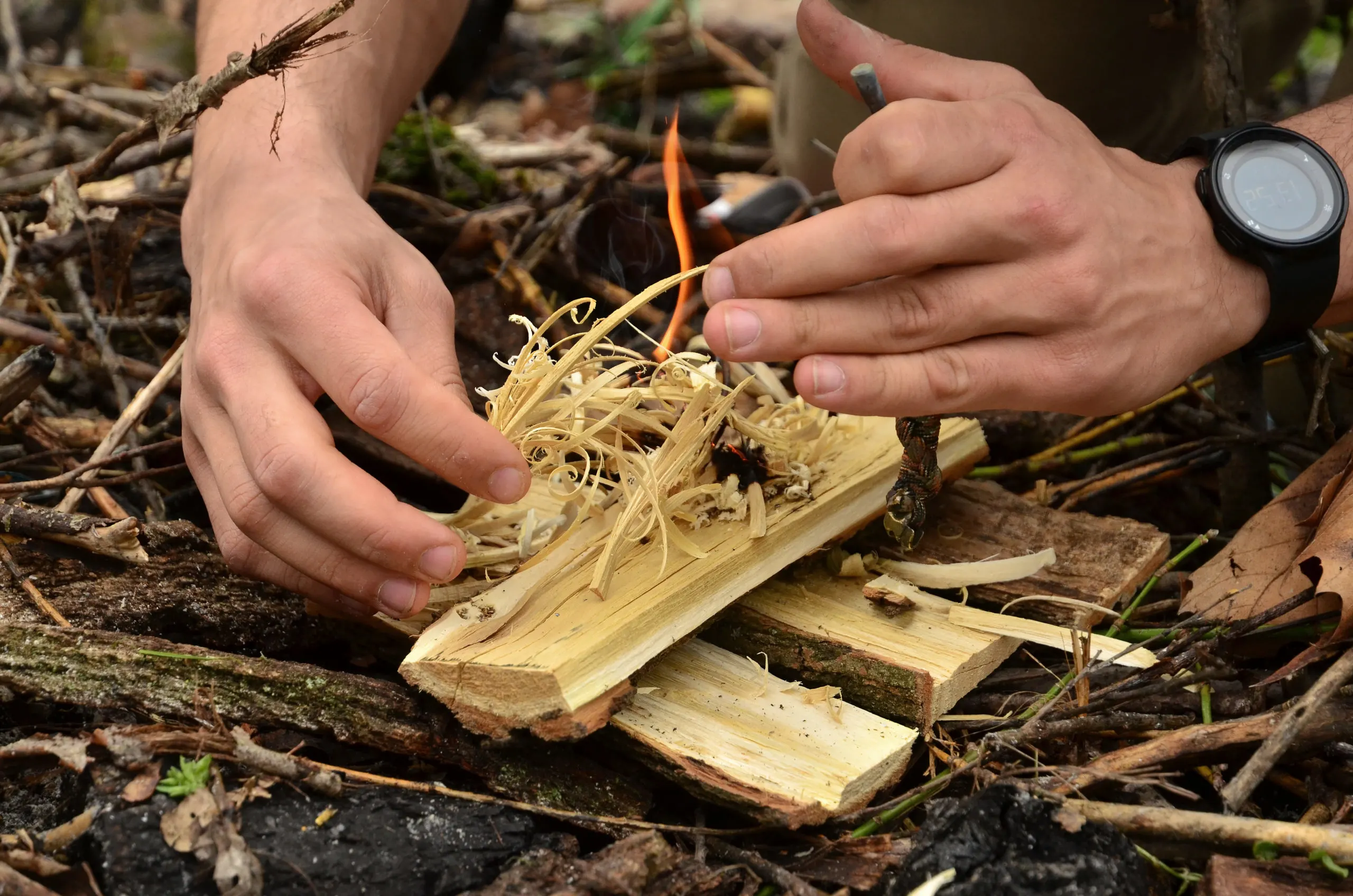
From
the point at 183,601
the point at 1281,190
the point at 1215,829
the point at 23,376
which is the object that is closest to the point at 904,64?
the point at 1281,190

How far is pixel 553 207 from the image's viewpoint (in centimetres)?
321

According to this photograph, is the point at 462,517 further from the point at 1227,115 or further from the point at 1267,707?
the point at 1227,115

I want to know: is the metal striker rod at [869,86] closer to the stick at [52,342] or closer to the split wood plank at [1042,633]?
the split wood plank at [1042,633]

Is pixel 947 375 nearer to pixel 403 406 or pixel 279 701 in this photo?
pixel 403 406

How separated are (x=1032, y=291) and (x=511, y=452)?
2.84ft

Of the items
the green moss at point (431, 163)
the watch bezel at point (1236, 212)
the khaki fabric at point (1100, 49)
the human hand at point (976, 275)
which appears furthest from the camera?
the green moss at point (431, 163)

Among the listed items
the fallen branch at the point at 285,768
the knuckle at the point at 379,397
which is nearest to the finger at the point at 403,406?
the knuckle at the point at 379,397

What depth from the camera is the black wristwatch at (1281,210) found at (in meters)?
1.76

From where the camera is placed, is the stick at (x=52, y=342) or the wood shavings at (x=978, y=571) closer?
the wood shavings at (x=978, y=571)

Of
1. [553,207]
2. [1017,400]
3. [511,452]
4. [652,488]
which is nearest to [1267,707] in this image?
[1017,400]

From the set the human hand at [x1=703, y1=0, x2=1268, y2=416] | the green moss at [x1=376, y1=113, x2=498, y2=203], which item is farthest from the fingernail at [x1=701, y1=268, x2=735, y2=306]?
the green moss at [x1=376, y1=113, x2=498, y2=203]

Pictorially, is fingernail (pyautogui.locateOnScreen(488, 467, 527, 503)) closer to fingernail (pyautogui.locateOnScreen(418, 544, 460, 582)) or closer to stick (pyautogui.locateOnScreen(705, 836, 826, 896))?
fingernail (pyautogui.locateOnScreen(418, 544, 460, 582))

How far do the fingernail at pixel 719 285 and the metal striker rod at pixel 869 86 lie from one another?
14.1 inches

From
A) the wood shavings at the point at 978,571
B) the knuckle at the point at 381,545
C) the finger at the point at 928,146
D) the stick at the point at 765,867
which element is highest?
the finger at the point at 928,146
